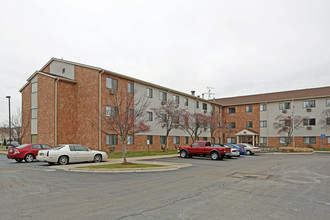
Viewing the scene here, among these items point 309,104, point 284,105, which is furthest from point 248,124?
point 309,104

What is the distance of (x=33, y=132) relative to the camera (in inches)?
1147

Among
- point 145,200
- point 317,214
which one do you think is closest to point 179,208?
point 145,200

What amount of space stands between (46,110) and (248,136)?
34177 millimetres

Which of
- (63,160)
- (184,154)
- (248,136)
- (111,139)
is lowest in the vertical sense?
(184,154)

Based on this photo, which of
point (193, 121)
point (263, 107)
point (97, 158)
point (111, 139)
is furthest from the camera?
point (263, 107)

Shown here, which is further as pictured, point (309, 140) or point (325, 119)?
point (309, 140)

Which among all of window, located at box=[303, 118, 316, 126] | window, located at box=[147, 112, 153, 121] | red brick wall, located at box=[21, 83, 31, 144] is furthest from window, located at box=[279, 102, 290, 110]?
red brick wall, located at box=[21, 83, 31, 144]

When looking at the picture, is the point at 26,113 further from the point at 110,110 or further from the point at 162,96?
the point at 162,96

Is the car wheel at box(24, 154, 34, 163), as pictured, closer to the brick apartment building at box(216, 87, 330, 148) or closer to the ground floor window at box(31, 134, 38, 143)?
the ground floor window at box(31, 134, 38, 143)

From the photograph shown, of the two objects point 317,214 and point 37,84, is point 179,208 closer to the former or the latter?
point 317,214

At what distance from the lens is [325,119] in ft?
135

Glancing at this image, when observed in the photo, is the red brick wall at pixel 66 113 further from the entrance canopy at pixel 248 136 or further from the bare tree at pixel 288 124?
the bare tree at pixel 288 124

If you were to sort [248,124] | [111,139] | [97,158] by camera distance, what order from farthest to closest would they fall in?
[248,124] → [111,139] → [97,158]

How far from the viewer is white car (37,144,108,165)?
16.6 m
